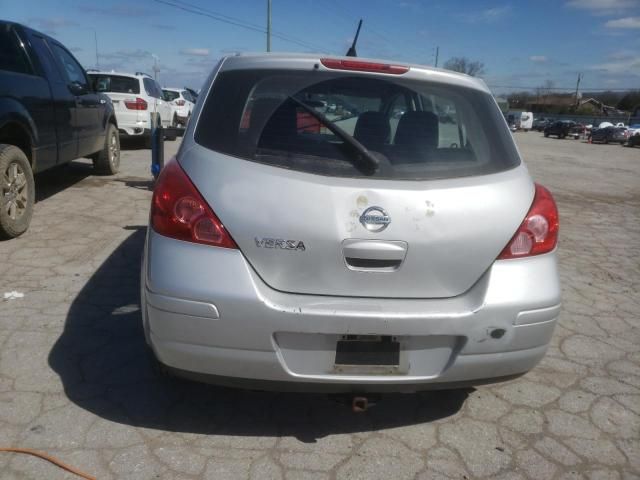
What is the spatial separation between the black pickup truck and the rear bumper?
3335 mm

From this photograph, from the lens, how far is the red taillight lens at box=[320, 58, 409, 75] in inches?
90.4

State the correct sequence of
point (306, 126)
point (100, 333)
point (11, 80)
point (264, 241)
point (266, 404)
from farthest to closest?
point (11, 80) → point (100, 333) → point (266, 404) → point (306, 126) → point (264, 241)

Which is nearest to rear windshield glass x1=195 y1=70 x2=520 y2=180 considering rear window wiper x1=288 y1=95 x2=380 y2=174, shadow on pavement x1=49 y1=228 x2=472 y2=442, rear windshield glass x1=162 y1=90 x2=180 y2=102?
rear window wiper x1=288 y1=95 x2=380 y2=174

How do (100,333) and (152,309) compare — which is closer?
(152,309)

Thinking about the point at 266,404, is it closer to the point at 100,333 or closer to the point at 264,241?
the point at 264,241

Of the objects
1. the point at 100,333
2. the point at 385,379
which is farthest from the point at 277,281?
the point at 100,333

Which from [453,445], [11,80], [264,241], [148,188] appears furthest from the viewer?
[148,188]

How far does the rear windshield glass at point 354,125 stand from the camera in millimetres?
2145

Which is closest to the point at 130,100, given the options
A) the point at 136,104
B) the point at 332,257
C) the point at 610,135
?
the point at 136,104

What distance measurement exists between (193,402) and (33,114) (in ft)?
12.6

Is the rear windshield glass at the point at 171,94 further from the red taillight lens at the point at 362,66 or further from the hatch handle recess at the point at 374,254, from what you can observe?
the hatch handle recess at the point at 374,254

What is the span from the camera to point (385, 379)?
6.81 feet

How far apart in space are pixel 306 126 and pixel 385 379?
42.0 inches

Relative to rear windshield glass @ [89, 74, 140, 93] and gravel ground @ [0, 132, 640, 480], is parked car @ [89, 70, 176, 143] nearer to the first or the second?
rear windshield glass @ [89, 74, 140, 93]
